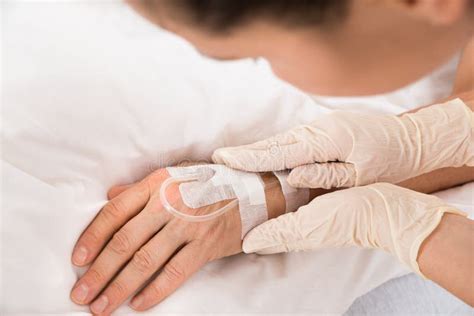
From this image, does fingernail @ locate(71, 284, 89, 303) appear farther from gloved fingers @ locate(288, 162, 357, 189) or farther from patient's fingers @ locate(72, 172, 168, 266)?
gloved fingers @ locate(288, 162, 357, 189)

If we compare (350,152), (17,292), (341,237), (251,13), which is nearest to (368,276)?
(341,237)

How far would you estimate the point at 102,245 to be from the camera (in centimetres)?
103

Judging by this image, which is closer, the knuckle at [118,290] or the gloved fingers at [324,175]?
the knuckle at [118,290]

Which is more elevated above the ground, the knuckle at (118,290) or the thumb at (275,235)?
the thumb at (275,235)

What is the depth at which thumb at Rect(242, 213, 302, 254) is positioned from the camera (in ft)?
3.56

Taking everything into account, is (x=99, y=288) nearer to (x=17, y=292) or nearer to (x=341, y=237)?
(x=17, y=292)

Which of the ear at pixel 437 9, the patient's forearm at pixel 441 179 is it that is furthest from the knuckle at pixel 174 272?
the ear at pixel 437 9

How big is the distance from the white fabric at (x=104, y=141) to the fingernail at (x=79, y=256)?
13 millimetres

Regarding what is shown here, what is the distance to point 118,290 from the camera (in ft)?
3.31

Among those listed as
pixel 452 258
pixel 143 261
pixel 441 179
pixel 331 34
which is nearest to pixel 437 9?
pixel 331 34

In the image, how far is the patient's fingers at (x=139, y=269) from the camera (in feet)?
3.26

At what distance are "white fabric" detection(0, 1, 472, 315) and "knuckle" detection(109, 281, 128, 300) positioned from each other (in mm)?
25

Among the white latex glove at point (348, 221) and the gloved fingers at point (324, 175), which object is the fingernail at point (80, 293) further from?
the gloved fingers at point (324, 175)

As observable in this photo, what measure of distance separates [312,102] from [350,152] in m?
0.18
